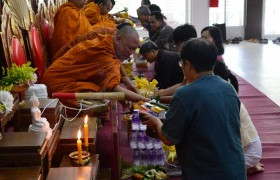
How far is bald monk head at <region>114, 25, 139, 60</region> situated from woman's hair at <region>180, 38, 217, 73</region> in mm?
1028

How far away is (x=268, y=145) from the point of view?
318 cm

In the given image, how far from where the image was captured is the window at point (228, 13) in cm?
1034

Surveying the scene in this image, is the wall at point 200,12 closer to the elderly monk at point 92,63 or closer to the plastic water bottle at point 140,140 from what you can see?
the elderly monk at point 92,63

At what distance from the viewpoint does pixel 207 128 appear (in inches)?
60.4

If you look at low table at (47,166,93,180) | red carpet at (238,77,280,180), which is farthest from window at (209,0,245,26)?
low table at (47,166,93,180)

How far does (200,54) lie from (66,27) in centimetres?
219

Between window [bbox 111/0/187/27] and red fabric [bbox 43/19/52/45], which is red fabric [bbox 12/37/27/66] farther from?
window [bbox 111/0/187/27]

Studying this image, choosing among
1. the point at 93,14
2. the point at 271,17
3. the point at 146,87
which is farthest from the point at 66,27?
the point at 271,17

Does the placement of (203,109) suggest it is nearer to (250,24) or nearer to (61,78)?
(61,78)

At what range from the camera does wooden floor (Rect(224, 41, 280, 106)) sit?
5457mm

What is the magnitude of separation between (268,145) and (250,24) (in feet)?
24.7

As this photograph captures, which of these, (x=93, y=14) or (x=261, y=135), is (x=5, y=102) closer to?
(x=261, y=135)

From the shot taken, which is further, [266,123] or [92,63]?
[266,123]

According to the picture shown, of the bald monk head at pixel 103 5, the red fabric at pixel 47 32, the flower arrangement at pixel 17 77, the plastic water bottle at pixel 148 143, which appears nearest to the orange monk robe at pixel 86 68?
the plastic water bottle at pixel 148 143
